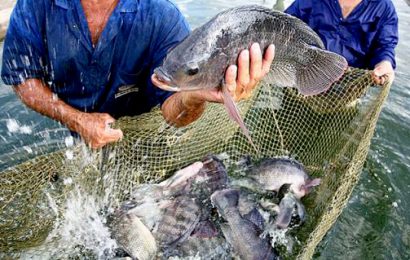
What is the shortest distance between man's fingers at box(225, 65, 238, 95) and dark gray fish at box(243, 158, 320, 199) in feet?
5.19

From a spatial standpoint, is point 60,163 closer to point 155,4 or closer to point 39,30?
point 39,30

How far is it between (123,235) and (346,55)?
3.04 meters

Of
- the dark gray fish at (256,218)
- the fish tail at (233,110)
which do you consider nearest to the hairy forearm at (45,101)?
the fish tail at (233,110)

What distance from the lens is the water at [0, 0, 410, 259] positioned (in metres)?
3.58

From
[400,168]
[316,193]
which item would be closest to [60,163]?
[316,193]

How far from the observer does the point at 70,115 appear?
283cm

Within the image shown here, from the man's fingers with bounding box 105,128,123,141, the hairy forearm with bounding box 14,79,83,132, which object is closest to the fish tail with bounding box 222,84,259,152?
the man's fingers with bounding box 105,128,123,141

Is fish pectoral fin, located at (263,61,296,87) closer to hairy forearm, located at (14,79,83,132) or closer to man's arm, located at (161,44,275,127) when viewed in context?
man's arm, located at (161,44,275,127)

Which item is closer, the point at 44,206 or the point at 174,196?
the point at 44,206

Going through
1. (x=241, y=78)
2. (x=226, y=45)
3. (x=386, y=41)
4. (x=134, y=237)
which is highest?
(x=226, y=45)

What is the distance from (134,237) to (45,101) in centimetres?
115

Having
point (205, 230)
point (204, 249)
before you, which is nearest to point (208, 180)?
point (205, 230)

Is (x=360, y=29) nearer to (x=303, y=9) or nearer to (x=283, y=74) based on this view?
(x=303, y=9)

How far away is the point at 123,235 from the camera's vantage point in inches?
120
